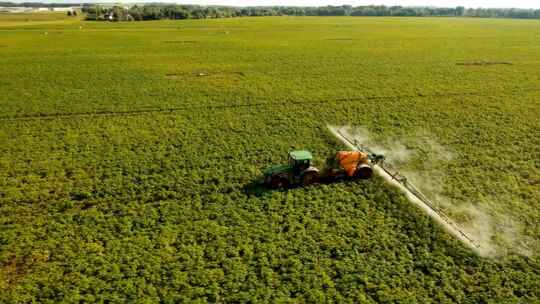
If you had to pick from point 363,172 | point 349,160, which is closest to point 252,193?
point 349,160

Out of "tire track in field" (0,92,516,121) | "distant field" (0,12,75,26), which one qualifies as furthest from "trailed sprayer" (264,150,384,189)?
"distant field" (0,12,75,26)

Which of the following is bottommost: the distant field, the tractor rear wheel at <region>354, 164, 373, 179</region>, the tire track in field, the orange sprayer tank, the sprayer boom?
the sprayer boom

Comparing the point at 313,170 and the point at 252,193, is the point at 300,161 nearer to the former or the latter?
the point at 313,170

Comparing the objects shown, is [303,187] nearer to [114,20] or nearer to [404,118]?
[404,118]

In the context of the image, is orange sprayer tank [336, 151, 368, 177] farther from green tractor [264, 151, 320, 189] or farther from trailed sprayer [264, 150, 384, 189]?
green tractor [264, 151, 320, 189]

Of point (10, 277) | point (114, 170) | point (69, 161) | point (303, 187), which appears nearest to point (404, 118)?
point (303, 187)
